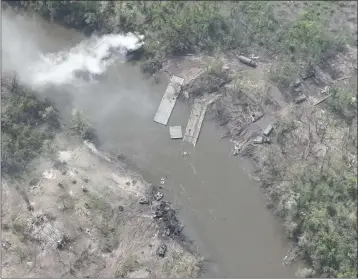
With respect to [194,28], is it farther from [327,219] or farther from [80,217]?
[327,219]

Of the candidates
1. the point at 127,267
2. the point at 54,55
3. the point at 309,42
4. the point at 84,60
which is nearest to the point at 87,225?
the point at 127,267

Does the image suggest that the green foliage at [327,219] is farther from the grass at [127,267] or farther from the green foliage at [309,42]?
the green foliage at [309,42]

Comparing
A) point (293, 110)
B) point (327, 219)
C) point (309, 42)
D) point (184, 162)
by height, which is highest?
point (309, 42)

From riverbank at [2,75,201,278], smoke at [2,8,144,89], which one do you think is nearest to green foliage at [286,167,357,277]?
riverbank at [2,75,201,278]

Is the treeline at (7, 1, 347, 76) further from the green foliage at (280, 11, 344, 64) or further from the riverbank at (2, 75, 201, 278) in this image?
the riverbank at (2, 75, 201, 278)

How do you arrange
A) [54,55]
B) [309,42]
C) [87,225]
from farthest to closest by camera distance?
[309,42] → [54,55] → [87,225]

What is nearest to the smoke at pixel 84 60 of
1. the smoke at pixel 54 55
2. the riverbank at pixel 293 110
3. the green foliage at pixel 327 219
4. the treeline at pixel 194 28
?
the smoke at pixel 54 55

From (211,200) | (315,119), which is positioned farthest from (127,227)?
(315,119)

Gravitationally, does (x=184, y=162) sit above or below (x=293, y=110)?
below
